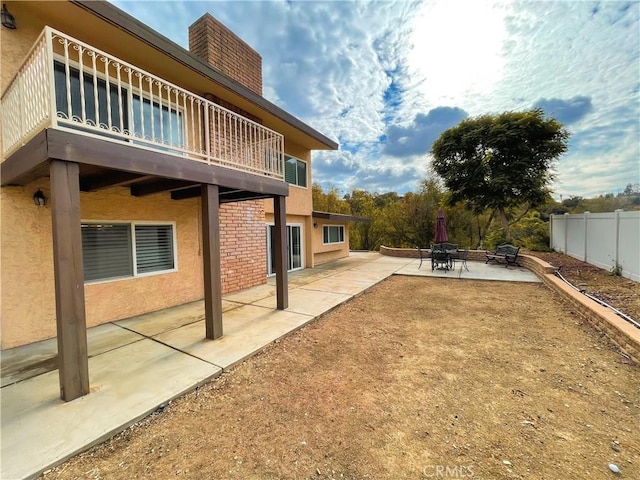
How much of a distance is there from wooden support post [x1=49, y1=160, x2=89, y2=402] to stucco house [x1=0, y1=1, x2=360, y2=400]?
0.03ft

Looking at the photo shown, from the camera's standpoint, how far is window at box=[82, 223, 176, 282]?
4.87 metres

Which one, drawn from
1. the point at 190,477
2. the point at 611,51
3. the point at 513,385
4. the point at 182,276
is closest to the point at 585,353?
the point at 513,385

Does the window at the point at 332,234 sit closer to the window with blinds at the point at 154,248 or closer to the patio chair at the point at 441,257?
the patio chair at the point at 441,257

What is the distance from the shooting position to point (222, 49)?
7574mm

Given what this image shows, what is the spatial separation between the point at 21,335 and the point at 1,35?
4.45 metres

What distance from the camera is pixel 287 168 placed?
1059cm

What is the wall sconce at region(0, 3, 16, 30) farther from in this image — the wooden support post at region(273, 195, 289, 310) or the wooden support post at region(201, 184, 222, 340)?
the wooden support post at region(273, 195, 289, 310)

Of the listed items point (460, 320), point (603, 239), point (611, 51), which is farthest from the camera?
point (603, 239)

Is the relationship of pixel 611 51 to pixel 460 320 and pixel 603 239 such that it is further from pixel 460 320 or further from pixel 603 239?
pixel 460 320

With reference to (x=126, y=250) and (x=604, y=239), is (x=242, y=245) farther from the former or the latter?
(x=604, y=239)

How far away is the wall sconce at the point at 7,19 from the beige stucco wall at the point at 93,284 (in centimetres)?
227

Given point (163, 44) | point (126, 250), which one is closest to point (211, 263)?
point (126, 250)

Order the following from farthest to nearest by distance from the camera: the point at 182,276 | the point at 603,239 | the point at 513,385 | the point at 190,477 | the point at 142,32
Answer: the point at 603,239, the point at 182,276, the point at 142,32, the point at 513,385, the point at 190,477

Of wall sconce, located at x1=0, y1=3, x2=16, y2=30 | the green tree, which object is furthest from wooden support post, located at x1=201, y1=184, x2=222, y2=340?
the green tree
